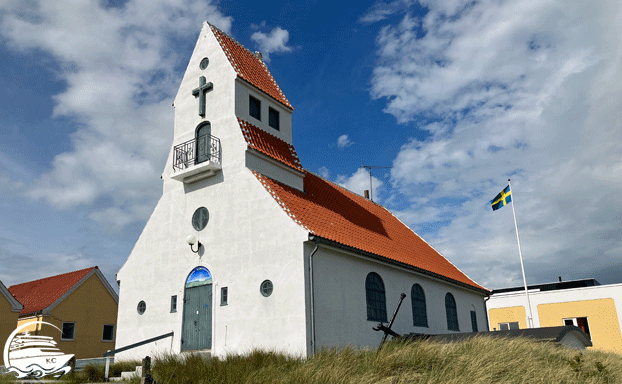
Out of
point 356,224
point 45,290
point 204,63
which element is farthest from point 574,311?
point 45,290

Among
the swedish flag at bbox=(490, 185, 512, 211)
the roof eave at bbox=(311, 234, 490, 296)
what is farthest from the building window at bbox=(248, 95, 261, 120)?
the swedish flag at bbox=(490, 185, 512, 211)

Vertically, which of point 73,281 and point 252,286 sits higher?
point 73,281

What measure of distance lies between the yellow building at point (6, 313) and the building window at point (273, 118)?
16.6 metres

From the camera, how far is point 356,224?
2177cm

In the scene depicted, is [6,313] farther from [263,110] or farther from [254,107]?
[263,110]

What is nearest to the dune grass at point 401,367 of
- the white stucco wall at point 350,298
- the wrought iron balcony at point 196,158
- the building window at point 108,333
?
the white stucco wall at point 350,298

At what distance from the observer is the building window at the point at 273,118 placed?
71.8 feet

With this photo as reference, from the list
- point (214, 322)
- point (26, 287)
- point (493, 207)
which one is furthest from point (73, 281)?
point (493, 207)

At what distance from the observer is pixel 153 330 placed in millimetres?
19203

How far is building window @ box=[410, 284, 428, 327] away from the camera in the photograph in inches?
845

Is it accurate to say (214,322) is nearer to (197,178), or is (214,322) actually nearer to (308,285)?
(308,285)

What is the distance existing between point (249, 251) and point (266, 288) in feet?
5.00

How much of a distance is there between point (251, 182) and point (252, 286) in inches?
148

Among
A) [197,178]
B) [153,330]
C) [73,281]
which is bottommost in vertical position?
[153,330]
